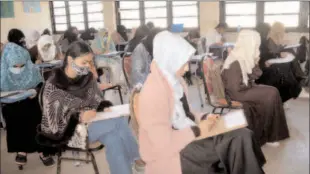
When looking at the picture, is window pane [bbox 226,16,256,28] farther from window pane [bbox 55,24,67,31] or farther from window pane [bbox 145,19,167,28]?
window pane [bbox 55,24,67,31]

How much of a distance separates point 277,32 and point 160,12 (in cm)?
68

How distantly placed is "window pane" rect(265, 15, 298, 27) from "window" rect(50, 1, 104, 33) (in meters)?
0.79

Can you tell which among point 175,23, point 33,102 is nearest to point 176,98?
point 175,23

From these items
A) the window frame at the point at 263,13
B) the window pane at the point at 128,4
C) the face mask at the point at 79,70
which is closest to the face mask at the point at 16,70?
the face mask at the point at 79,70

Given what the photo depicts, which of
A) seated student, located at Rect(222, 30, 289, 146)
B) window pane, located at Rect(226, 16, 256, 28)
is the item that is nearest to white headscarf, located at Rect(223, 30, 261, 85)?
seated student, located at Rect(222, 30, 289, 146)

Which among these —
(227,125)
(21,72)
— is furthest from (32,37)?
(227,125)

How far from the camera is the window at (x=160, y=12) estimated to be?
168 centimetres

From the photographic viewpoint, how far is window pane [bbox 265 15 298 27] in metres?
1.67

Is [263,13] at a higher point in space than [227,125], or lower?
higher

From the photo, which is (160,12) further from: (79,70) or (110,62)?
(110,62)

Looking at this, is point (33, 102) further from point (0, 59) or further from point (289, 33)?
point (289, 33)

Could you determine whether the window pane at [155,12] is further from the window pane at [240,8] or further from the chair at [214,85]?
the chair at [214,85]

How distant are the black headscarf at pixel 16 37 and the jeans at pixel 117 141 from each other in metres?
0.72

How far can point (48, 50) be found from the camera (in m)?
2.11
